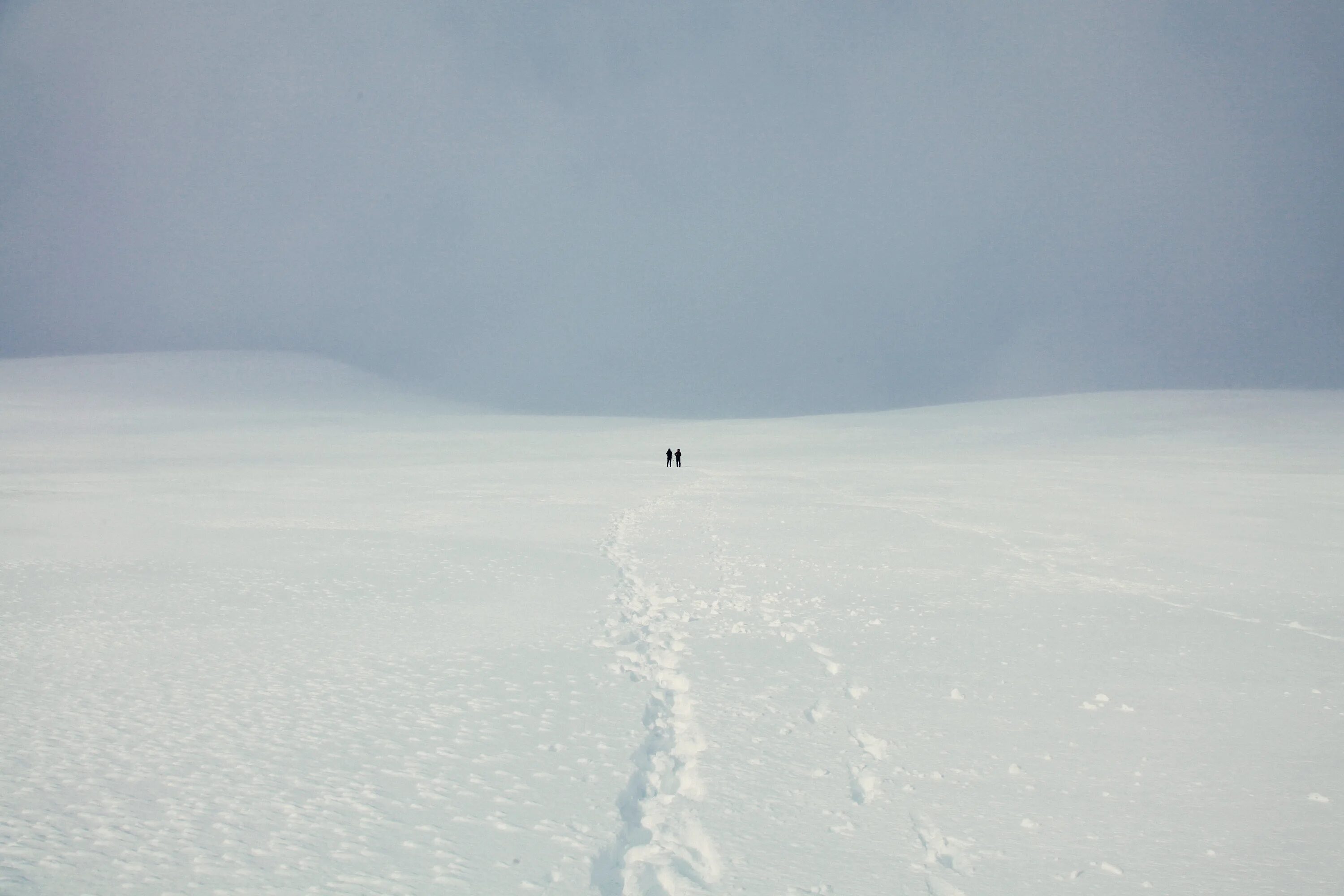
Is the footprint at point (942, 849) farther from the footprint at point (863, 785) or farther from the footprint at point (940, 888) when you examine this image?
the footprint at point (863, 785)

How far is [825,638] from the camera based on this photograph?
591 cm

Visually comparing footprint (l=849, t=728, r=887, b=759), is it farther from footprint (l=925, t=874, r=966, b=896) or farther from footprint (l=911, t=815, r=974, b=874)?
footprint (l=925, t=874, r=966, b=896)

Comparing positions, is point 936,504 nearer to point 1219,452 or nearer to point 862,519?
point 862,519

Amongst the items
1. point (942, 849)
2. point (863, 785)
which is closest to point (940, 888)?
point (942, 849)

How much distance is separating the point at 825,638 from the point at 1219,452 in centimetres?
1994

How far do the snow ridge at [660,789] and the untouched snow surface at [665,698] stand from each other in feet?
0.06

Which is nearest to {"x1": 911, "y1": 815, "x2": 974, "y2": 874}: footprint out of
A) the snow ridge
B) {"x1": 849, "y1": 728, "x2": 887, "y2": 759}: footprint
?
{"x1": 849, "y1": 728, "x2": 887, "y2": 759}: footprint

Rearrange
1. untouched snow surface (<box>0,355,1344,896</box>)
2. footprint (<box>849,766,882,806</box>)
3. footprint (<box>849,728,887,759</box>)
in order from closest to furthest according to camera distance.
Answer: untouched snow surface (<box>0,355,1344,896</box>) < footprint (<box>849,766,882,806</box>) < footprint (<box>849,728,887,759</box>)

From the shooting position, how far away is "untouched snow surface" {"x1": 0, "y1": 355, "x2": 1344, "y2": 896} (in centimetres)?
312

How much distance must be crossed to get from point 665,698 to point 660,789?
106 centimetres

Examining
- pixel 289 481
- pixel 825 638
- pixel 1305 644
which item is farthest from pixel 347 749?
pixel 289 481

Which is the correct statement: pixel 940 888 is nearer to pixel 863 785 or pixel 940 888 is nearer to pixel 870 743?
pixel 863 785

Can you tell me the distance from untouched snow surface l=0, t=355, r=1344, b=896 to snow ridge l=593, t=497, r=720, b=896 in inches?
0.7

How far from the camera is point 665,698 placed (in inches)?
184
